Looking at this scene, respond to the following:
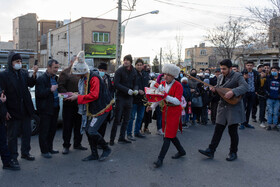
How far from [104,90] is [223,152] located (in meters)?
2.96

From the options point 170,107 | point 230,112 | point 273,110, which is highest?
point 170,107

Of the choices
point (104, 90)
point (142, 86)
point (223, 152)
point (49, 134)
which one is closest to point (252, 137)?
point (223, 152)

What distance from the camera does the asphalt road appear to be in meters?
4.10

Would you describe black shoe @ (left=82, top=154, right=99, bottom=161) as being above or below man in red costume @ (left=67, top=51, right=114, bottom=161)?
below

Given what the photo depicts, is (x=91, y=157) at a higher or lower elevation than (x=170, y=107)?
lower

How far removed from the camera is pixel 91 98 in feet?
14.8

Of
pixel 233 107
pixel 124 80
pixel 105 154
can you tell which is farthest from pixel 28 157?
pixel 233 107

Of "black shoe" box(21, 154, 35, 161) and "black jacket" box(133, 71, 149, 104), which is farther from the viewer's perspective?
"black jacket" box(133, 71, 149, 104)

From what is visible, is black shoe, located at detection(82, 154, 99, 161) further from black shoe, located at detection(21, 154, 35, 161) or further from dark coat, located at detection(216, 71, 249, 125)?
dark coat, located at detection(216, 71, 249, 125)

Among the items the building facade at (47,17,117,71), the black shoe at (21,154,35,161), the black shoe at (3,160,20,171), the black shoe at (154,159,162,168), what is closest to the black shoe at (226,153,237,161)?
the black shoe at (154,159,162,168)

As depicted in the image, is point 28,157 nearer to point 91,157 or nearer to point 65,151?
point 65,151

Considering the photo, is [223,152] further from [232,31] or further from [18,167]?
[232,31]

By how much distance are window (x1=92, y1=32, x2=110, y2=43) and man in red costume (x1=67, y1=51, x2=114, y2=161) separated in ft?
95.9

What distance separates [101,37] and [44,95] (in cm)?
2917
